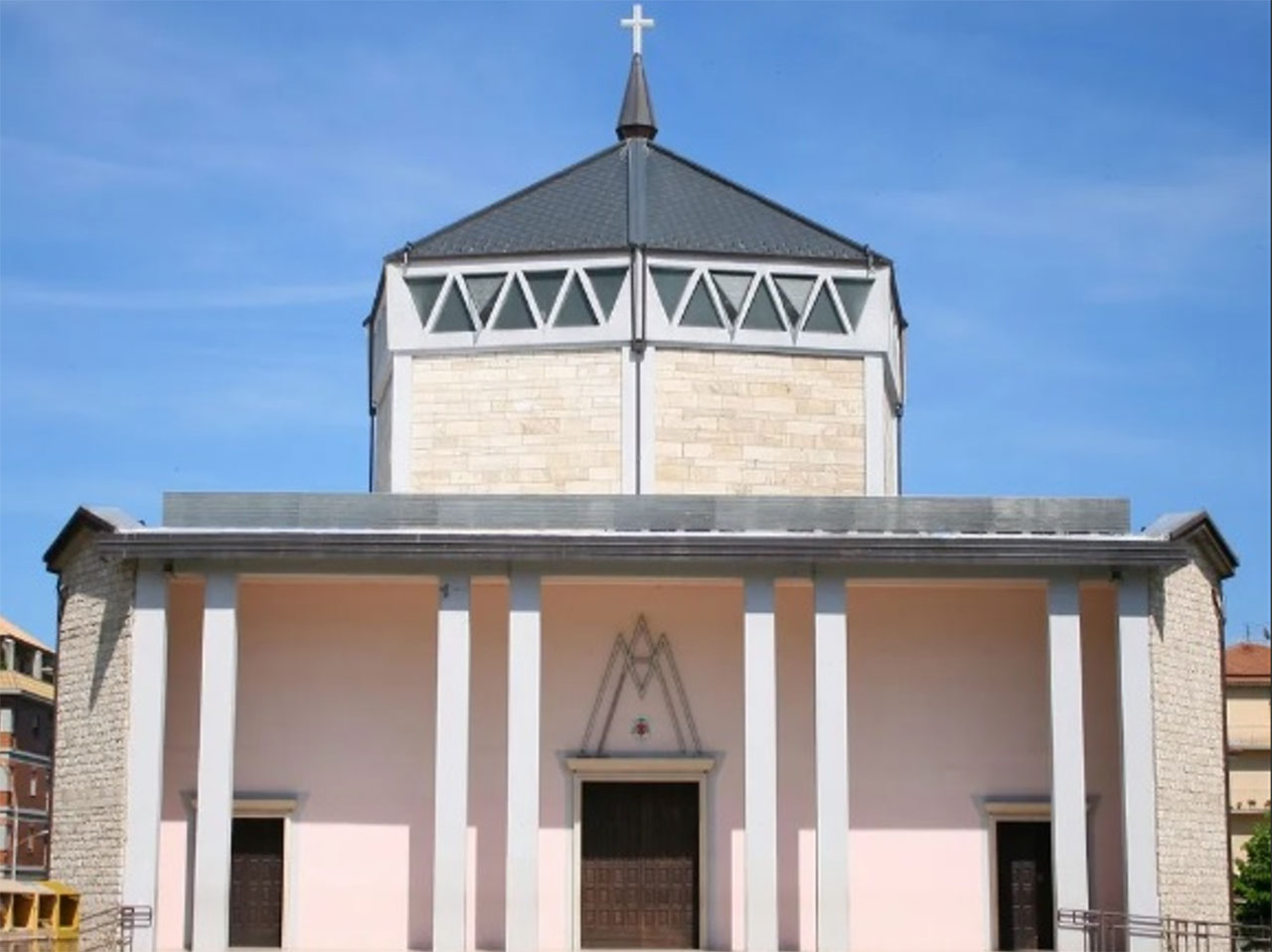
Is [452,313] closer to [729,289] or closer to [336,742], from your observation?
[729,289]

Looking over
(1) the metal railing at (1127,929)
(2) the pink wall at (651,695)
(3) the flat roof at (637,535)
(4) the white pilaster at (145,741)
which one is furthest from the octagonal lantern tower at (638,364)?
(1) the metal railing at (1127,929)

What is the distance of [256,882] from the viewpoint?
2811 centimetres

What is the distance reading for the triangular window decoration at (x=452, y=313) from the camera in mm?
32125

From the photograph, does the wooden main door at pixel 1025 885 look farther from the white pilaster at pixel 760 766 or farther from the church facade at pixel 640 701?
the white pilaster at pixel 760 766

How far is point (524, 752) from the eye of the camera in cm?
2623

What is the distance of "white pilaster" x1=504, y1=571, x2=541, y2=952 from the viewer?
2588 cm

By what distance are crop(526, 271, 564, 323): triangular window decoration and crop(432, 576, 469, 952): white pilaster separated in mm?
6076

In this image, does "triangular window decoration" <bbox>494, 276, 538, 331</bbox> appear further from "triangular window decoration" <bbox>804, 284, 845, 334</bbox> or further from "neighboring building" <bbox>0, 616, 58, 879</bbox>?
"neighboring building" <bbox>0, 616, 58, 879</bbox>

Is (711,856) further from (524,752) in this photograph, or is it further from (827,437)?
(827,437)

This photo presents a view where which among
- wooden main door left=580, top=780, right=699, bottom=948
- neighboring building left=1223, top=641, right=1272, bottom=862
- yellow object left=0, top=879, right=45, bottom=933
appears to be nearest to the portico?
wooden main door left=580, top=780, right=699, bottom=948

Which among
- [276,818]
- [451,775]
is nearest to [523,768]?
[451,775]

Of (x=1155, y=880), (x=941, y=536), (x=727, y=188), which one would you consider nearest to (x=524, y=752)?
(x=941, y=536)

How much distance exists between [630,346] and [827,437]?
3167 millimetres

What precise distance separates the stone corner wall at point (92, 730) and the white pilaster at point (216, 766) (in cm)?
100
